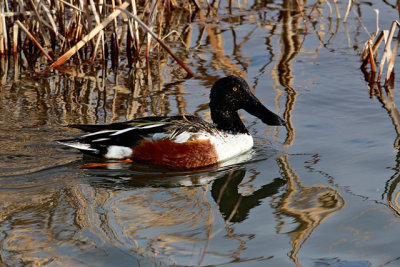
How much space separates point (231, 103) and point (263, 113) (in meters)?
0.34

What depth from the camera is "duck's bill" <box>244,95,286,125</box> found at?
7199mm

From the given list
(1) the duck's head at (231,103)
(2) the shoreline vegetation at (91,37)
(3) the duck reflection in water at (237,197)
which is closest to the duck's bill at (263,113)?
(1) the duck's head at (231,103)

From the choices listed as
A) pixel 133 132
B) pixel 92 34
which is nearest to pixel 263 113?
pixel 133 132

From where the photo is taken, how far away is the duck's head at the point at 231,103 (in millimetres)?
7238

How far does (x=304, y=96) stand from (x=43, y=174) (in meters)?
3.30

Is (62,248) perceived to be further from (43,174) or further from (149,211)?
(43,174)

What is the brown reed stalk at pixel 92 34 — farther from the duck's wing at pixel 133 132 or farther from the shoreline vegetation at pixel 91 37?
the duck's wing at pixel 133 132

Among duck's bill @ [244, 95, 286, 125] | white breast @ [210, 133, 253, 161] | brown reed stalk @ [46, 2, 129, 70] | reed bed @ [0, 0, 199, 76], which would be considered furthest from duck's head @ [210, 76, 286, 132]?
brown reed stalk @ [46, 2, 129, 70]

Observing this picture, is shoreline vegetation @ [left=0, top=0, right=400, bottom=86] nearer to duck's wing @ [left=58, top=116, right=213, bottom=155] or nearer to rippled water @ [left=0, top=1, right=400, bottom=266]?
rippled water @ [left=0, top=1, right=400, bottom=266]

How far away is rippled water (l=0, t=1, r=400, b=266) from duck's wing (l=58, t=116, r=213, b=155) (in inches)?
8.1

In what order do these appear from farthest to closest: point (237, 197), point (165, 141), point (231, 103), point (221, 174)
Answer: point (231, 103), point (165, 141), point (221, 174), point (237, 197)

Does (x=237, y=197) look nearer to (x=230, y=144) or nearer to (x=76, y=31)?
(x=230, y=144)

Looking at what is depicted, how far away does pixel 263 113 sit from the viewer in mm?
7289

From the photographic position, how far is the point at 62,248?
4.91 metres
